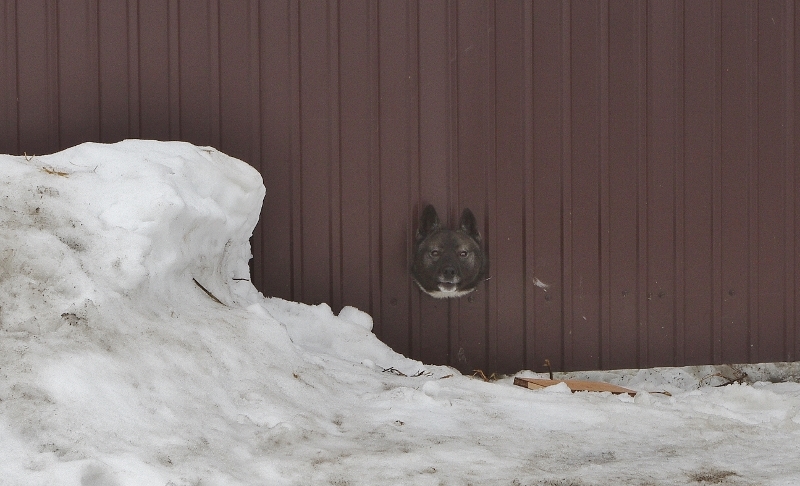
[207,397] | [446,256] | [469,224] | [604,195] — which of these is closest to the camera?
[207,397]

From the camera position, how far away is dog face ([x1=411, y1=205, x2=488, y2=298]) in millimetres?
5414

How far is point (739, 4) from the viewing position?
5.69m

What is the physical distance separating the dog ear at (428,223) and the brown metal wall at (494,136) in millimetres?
119

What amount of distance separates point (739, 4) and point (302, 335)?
4.10 m

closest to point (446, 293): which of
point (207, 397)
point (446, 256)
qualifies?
point (446, 256)

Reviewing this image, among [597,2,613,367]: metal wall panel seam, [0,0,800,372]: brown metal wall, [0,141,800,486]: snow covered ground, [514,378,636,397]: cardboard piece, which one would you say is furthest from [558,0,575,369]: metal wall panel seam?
[0,141,800,486]: snow covered ground

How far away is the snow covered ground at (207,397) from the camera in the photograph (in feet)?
9.42

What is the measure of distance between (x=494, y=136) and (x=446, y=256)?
0.97 m

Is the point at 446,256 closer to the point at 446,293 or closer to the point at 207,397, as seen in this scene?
the point at 446,293

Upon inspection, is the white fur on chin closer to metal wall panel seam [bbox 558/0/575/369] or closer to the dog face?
the dog face

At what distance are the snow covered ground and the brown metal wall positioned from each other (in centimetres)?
93

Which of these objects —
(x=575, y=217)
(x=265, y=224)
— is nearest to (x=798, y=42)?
(x=575, y=217)

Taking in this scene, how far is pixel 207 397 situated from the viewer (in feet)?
11.0

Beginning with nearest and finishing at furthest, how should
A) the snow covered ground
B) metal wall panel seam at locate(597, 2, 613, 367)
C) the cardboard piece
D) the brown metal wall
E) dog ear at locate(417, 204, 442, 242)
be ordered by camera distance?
the snow covered ground
the cardboard piece
the brown metal wall
dog ear at locate(417, 204, 442, 242)
metal wall panel seam at locate(597, 2, 613, 367)
